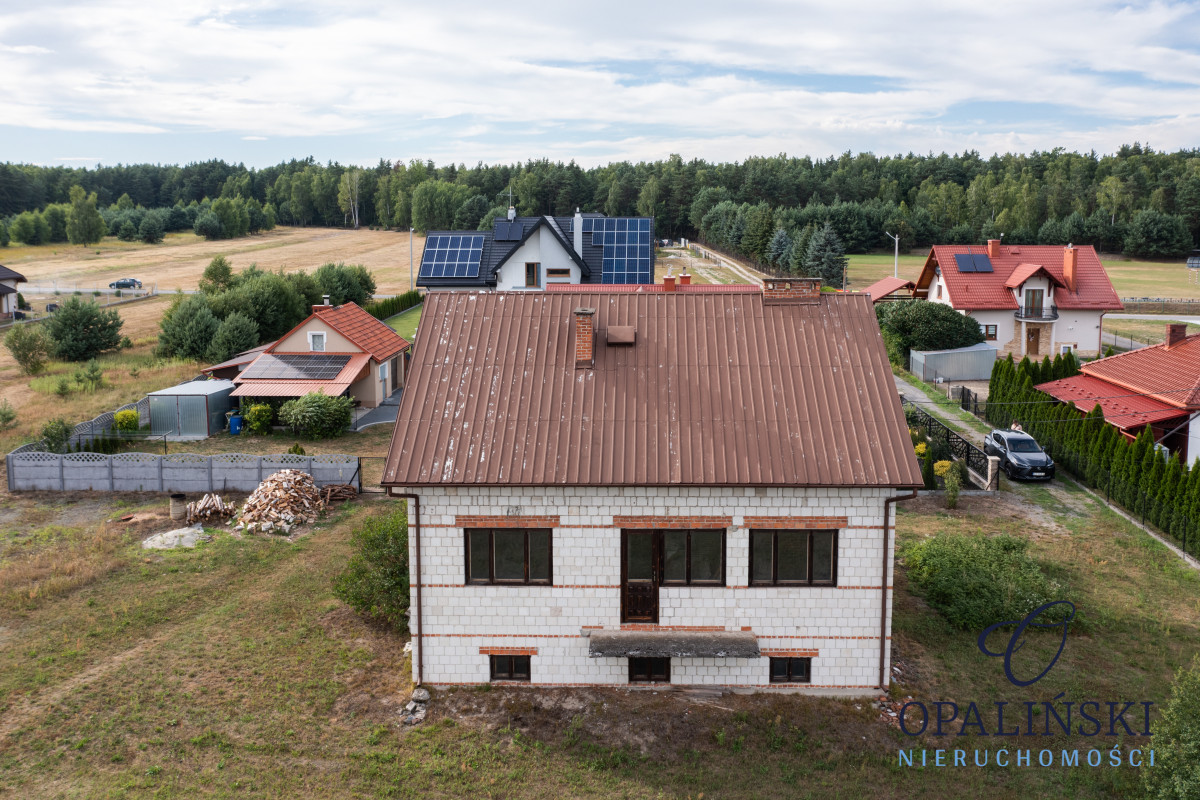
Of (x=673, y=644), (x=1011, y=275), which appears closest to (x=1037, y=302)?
(x=1011, y=275)

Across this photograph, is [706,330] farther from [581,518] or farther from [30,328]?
[30,328]

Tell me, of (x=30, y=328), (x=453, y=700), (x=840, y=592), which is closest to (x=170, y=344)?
(x=30, y=328)

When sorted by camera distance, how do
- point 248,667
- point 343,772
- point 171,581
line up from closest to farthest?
point 343,772, point 248,667, point 171,581

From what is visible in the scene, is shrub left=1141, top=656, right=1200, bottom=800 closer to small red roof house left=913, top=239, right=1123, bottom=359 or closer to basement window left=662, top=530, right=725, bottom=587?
basement window left=662, top=530, right=725, bottom=587

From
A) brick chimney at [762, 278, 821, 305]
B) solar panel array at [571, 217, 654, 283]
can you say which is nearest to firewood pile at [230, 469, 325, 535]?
brick chimney at [762, 278, 821, 305]

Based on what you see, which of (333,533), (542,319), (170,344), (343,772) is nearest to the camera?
(343,772)

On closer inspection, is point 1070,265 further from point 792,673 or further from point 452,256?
point 792,673
